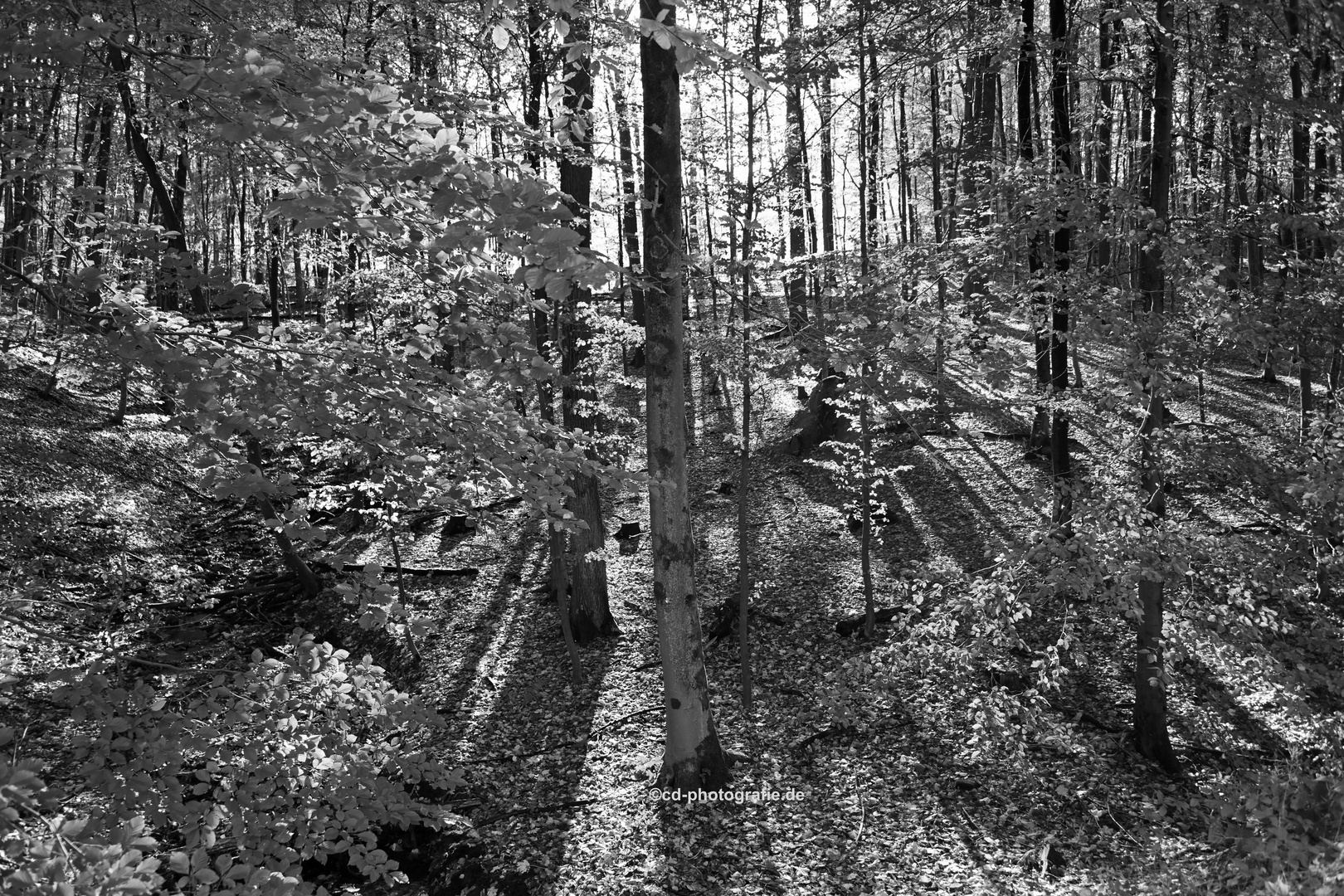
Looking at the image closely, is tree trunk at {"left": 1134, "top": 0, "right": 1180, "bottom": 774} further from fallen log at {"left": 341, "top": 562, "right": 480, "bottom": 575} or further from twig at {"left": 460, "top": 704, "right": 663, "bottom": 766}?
fallen log at {"left": 341, "top": 562, "right": 480, "bottom": 575}

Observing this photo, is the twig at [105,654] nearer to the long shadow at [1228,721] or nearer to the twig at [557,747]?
the twig at [557,747]

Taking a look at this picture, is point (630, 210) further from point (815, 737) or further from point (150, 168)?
point (815, 737)

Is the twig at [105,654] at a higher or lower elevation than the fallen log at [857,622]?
higher

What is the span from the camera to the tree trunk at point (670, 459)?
6246 mm

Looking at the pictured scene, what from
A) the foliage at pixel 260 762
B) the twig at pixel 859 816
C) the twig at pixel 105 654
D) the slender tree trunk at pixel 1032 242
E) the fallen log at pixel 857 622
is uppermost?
the slender tree trunk at pixel 1032 242

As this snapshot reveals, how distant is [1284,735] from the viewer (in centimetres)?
725

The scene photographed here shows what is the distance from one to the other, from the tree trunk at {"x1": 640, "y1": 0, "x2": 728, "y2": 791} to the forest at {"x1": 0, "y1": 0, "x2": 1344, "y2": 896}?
0.15ft

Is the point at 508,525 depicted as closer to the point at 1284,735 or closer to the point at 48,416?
the point at 48,416

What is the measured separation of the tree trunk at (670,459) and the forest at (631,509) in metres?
0.04

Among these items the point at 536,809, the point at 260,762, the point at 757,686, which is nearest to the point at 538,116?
the point at 757,686

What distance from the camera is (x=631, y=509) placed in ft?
47.8

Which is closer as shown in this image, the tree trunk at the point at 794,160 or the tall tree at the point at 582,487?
the tree trunk at the point at 794,160

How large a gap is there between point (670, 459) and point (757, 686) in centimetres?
377

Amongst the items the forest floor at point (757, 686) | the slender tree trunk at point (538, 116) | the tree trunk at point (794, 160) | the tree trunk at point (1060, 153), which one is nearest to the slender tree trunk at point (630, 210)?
the slender tree trunk at point (538, 116)
